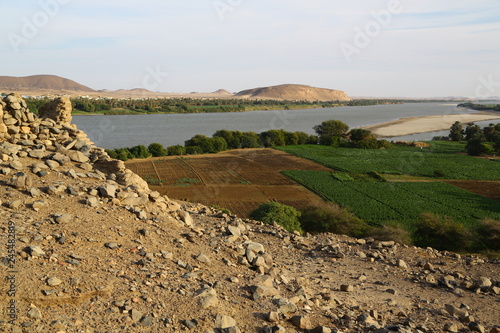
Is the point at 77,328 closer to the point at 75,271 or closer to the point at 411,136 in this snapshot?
the point at 75,271

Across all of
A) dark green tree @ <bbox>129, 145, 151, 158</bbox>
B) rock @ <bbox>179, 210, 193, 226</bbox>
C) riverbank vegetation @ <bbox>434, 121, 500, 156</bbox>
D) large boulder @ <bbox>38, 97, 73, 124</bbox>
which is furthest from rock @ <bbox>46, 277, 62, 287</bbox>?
riverbank vegetation @ <bbox>434, 121, 500, 156</bbox>

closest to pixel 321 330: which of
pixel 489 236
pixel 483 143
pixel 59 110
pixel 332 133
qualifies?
pixel 59 110

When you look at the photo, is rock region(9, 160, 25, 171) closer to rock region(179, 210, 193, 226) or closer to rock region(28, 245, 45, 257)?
rock region(28, 245, 45, 257)

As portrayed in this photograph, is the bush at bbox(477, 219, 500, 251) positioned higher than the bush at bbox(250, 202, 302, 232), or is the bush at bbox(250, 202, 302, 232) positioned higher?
the bush at bbox(250, 202, 302, 232)

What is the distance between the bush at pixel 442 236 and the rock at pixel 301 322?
17508 millimetres

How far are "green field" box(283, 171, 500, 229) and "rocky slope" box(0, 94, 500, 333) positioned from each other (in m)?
20.3

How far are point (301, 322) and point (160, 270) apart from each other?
2615 mm

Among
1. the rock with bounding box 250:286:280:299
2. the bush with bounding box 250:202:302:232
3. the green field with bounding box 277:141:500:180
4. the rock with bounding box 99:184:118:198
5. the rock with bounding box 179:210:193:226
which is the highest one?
the rock with bounding box 99:184:118:198

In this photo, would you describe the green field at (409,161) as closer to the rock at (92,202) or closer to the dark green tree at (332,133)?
the dark green tree at (332,133)

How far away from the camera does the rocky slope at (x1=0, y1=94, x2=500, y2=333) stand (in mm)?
5840

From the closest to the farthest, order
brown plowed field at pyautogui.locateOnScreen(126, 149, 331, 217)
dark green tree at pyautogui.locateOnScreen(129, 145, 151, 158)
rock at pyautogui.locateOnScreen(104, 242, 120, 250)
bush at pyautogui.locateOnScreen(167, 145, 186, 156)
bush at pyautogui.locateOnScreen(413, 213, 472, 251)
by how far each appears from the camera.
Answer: rock at pyautogui.locateOnScreen(104, 242, 120, 250) → bush at pyautogui.locateOnScreen(413, 213, 472, 251) → brown plowed field at pyautogui.locateOnScreen(126, 149, 331, 217) → dark green tree at pyautogui.locateOnScreen(129, 145, 151, 158) → bush at pyautogui.locateOnScreen(167, 145, 186, 156)

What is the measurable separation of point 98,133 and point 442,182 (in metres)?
61.3

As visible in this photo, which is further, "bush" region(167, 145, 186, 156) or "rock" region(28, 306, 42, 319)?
"bush" region(167, 145, 186, 156)

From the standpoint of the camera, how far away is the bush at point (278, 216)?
18.3 meters
